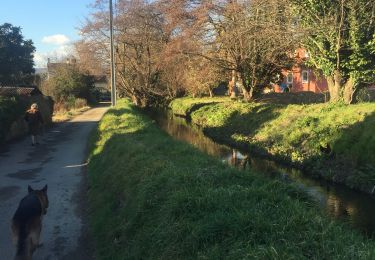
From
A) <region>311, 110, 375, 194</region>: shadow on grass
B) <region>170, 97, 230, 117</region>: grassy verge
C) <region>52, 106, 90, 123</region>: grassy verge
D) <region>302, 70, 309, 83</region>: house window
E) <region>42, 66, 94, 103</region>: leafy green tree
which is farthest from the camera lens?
<region>42, 66, 94, 103</region>: leafy green tree

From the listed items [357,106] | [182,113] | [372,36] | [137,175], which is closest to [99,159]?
[137,175]

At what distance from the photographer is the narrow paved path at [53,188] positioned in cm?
730

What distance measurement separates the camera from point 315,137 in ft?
55.9

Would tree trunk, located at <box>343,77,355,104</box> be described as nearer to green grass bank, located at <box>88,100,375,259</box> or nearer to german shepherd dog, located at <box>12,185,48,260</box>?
green grass bank, located at <box>88,100,375,259</box>

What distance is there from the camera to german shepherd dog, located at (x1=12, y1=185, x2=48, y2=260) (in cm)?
557

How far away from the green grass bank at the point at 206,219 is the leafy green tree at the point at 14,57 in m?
39.5

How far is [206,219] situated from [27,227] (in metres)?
2.42

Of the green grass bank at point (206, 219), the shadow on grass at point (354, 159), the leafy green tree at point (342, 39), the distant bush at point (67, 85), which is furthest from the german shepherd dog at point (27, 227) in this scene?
the distant bush at point (67, 85)

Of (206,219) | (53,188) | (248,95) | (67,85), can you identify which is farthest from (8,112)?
(67,85)

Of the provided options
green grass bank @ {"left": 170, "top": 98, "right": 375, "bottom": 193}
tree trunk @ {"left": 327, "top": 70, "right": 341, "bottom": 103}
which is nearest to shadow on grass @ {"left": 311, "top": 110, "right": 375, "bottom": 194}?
green grass bank @ {"left": 170, "top": 98, "right": 375, "bottom": 193}

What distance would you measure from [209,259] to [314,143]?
12.9 meters

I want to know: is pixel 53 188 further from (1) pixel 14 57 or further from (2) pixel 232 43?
(1) pixel 14 57

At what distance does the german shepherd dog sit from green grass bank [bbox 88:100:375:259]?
113 centimetres

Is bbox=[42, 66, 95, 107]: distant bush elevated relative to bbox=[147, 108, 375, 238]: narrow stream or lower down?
elevated
